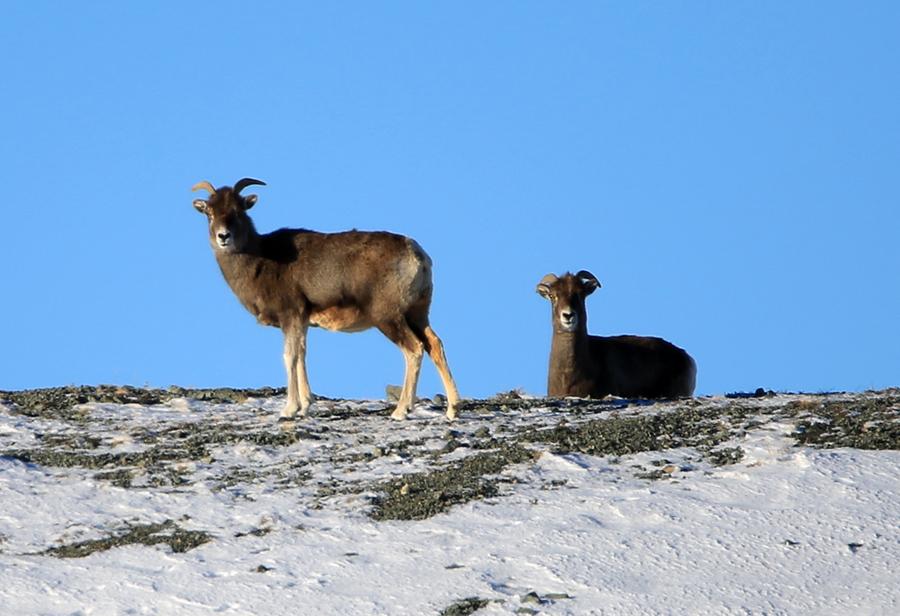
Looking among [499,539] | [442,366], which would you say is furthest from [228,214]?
[499,539]

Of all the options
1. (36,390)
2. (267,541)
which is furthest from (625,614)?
(36,390)

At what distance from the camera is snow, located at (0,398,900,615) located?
12.5 metres

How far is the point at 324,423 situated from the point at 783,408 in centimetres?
530

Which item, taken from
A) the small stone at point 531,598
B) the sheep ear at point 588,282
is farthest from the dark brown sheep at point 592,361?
the small stone at point 531,598

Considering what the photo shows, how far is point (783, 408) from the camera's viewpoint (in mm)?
18547

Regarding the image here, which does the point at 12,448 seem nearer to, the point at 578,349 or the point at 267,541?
the point at 267,541

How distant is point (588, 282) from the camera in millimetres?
26812

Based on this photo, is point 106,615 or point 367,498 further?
point 367,498

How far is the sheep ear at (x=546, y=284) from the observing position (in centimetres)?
2659

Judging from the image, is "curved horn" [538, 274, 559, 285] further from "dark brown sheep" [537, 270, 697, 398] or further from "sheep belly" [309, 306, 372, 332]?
"sheep belly" [309, 306, 372, 332]

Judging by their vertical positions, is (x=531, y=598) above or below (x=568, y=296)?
below

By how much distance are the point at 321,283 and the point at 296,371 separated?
1.10 metres

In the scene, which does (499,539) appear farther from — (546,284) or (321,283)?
(546,284)

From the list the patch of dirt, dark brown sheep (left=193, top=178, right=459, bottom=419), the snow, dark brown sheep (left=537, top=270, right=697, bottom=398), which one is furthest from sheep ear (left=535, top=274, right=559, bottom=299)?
the patch of dirt
